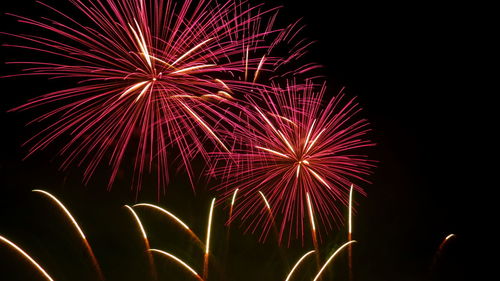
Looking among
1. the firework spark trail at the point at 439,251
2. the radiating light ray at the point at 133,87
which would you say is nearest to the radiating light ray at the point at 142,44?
the radiating light ray at the point at 133,87

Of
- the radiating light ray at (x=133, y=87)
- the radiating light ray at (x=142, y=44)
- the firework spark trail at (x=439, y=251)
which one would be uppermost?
the radiating light ray at (x=142, y=44)

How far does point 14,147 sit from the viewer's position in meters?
8.09

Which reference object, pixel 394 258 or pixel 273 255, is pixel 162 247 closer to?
pixel 273 255

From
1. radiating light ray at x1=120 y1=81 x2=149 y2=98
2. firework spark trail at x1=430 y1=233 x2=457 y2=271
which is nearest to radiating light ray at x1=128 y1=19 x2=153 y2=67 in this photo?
radiating light ray at x1=120 y1=81 x2=149 y2=98

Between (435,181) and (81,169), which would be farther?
(435,181)

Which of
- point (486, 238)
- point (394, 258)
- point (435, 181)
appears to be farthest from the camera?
point (435, 181)

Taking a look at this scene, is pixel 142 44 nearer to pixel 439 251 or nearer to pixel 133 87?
pixel 133 87

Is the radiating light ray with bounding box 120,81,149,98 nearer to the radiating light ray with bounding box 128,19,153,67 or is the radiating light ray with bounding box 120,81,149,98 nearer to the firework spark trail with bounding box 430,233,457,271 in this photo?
the radiating light ray with bounding box 128,19,153,67

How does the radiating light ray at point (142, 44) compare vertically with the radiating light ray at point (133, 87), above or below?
above

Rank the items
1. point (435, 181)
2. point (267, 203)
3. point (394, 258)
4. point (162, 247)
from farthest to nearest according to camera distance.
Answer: point (435, 181) < point (394, 258) < point (162, 247) < point (267, 203)

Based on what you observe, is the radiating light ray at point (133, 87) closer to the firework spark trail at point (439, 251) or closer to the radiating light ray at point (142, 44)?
the radiating light ray at point (142, 44)

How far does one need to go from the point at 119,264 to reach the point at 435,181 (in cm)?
782

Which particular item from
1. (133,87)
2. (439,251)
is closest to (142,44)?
(133,87)

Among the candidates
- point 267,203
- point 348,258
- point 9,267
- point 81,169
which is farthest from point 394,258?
point 9,267
